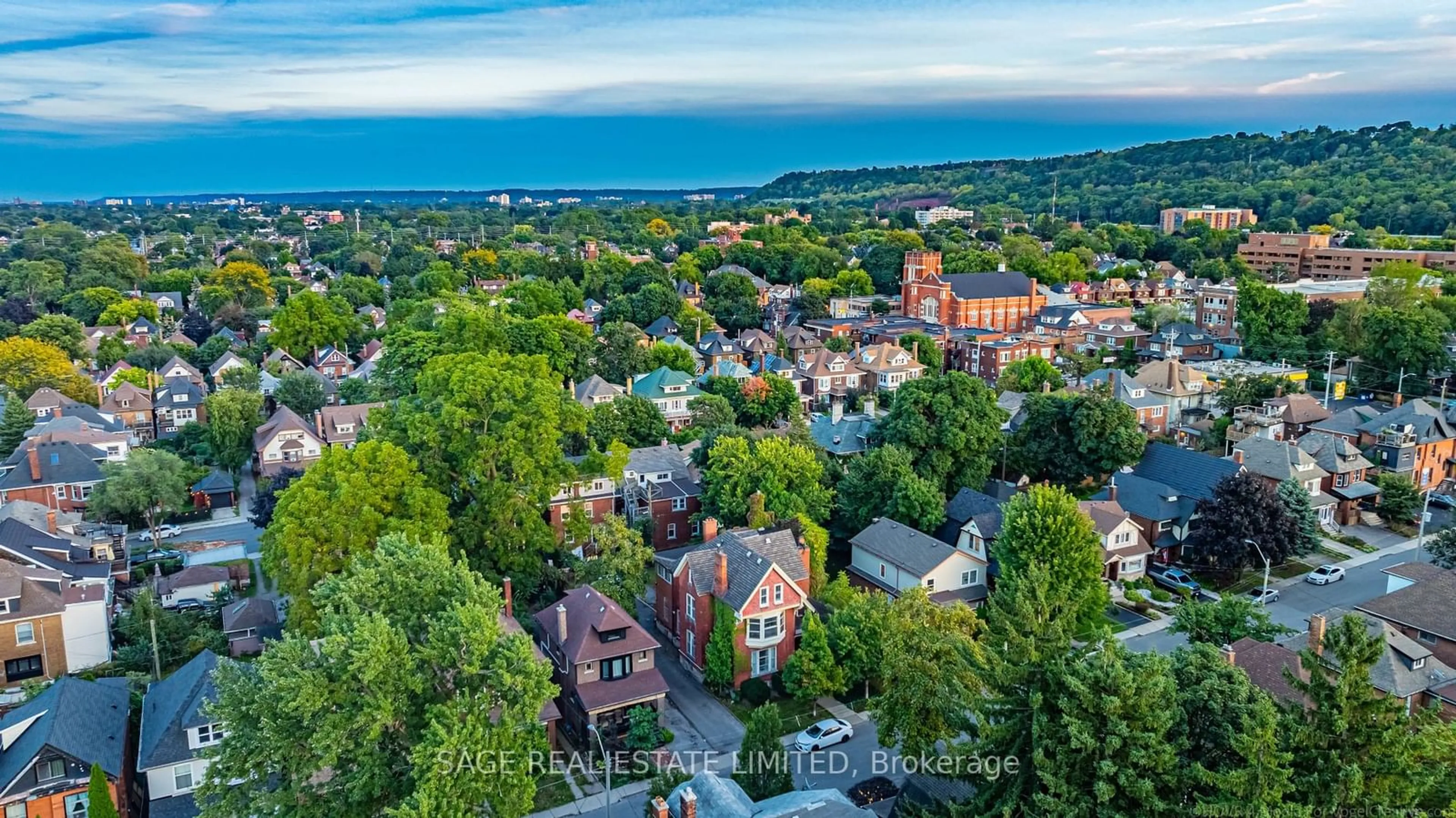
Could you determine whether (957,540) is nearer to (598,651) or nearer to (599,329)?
(598,651)

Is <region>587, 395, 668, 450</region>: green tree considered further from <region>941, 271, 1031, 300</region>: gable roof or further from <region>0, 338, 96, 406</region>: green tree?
<region>941, 271, 1031, 300</region>: gable roof

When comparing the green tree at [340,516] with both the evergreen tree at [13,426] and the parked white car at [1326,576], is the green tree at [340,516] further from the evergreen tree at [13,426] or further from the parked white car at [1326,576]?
the parked white car at [1326,576]

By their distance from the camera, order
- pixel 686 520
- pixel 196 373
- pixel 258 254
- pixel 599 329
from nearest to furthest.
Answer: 1. pixel 686 520
2. pixel 196 373
3. pixel 599 329
4. pixel 258 254

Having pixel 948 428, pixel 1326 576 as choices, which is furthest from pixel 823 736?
pixel 1326 576

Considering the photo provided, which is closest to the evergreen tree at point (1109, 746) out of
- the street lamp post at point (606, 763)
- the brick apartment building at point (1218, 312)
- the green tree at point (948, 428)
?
the street lamp post at point (606, 763)

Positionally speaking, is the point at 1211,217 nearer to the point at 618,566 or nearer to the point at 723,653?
the point at 618,566

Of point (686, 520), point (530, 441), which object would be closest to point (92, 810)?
point (530, 441)
